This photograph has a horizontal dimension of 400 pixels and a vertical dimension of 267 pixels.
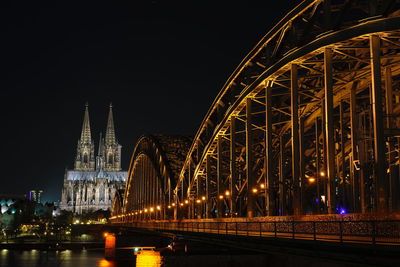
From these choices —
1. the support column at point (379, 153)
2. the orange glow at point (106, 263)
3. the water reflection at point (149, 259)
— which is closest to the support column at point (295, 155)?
the support column at point (379, 153)

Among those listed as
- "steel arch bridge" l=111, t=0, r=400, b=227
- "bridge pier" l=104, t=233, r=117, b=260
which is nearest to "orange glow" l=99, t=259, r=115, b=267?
"bridge pier" l=104, t=233, r=117, b=260

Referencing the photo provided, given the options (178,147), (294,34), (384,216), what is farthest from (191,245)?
(178,147)

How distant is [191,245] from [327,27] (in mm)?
17617

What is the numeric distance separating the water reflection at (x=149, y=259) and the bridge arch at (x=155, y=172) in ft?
133

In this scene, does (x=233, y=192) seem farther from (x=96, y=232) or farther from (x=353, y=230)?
(x=96, y=232)

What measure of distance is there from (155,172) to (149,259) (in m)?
56.7

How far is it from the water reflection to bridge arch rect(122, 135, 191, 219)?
4061 cm

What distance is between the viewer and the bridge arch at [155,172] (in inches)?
3199

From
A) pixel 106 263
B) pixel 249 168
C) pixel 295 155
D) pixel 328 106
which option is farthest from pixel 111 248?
pixel 328 106

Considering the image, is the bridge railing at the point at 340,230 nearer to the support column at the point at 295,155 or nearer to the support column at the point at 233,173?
the support column at the point at 295,155

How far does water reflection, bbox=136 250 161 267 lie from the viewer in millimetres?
35062

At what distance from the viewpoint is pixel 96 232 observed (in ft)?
515

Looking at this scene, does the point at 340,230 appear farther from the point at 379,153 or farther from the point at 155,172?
the point at 155,172

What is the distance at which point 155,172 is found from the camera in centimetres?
9212
